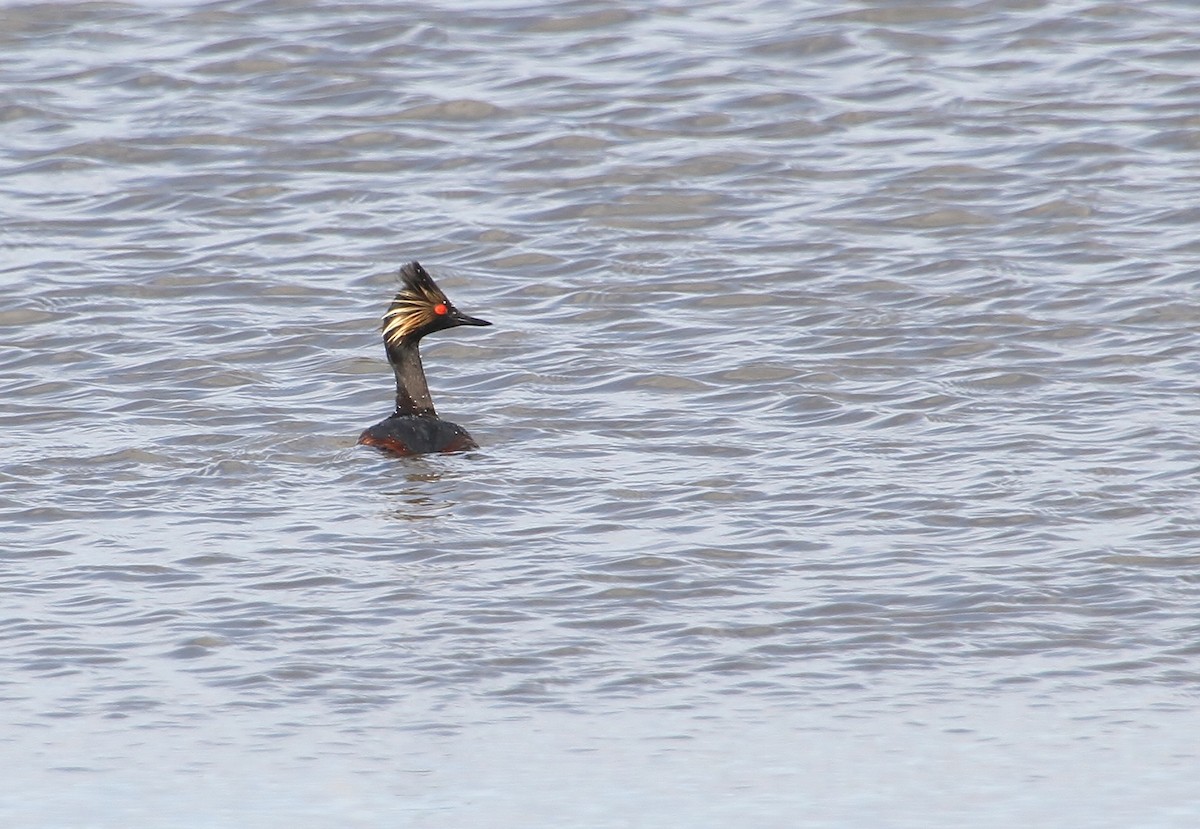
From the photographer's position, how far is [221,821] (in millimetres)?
6156

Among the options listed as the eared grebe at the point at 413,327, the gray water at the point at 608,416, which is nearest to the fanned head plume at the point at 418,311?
the eared grebe at the point at 413,327

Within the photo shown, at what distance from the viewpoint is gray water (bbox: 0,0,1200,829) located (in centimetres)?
677

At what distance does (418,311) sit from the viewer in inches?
476

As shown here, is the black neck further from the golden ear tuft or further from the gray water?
the gray water

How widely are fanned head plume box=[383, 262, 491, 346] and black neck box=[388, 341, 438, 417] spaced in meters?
0.06

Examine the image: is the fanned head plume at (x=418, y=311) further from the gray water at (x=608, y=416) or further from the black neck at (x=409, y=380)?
the gray water at (x=608, y=416)

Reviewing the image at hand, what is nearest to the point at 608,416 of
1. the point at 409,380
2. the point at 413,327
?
the point at 409,380

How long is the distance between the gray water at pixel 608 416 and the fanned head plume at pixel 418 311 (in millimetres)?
595

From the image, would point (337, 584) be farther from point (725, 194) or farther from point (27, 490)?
point (725, 194)

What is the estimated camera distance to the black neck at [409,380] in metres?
11.9

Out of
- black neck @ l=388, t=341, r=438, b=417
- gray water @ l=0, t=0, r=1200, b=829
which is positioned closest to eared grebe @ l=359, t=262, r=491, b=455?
black neck @ l=388, t=341, r=438, b=417

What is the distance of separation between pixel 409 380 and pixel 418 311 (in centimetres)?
44

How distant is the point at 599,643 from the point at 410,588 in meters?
1.11

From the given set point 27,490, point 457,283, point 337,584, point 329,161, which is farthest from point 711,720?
point 329,161
